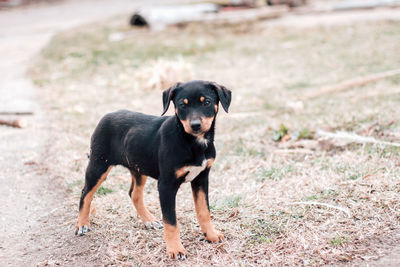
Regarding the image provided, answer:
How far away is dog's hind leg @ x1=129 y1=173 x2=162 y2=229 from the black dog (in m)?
0.12

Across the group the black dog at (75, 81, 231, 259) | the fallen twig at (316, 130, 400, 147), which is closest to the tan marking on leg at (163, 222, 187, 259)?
the black dog at (75, 81, 231, 259)

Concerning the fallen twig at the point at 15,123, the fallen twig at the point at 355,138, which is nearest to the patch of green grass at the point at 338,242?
the fallen twig at the point at 355,138

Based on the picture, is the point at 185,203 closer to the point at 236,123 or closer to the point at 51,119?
the point at 236,123

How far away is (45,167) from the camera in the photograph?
584cm

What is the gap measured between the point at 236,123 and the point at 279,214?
3040mm

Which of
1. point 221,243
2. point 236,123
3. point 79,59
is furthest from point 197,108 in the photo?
point 79,59

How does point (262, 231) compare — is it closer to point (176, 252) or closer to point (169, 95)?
point (176, 252)

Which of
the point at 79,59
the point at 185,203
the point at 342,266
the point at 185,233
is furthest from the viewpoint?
→ the point at 79,59

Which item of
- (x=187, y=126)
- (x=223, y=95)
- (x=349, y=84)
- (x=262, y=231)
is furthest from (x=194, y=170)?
(x=349, y=84)

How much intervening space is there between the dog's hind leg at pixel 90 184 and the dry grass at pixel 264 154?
0.57 feet

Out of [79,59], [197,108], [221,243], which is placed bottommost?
[79,59]

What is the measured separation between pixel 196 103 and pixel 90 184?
1.30 metres

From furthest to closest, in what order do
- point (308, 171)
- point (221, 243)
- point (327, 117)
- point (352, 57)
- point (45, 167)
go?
1. point (352, 57)
2. point (327, 117)
3. point (45, 167)
4. point (308, 171)
5. point (221, 243)

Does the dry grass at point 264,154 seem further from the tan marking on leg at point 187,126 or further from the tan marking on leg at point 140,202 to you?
the tan marking on leg at point 187,126
